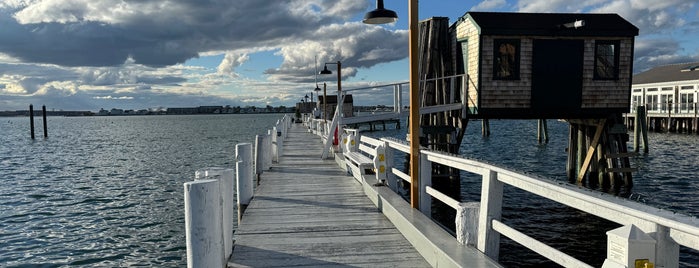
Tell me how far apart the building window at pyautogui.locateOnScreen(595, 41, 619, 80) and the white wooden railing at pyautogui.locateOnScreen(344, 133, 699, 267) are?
13390 mm

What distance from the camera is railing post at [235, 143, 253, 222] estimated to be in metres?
8.25

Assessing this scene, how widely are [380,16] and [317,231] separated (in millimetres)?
3652

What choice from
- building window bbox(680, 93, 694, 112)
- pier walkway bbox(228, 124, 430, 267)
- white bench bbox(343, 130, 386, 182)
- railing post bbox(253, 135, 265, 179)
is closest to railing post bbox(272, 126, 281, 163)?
railing post bbox(253, 135, 265, 179)

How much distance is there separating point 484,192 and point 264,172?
8681 millimetres

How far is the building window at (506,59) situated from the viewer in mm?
16656

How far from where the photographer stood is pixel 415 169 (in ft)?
21.2

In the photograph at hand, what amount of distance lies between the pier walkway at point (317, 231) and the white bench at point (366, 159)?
353 millimetres

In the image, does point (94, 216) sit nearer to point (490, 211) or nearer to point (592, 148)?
point (490, 211)

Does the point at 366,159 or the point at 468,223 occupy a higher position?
the point at 366,159

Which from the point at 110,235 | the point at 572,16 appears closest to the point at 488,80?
the point at 572,16

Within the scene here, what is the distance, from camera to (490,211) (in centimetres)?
439

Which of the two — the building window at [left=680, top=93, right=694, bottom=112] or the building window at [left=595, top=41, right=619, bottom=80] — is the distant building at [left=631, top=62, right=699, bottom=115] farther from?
the building window at [left=595, top=41, right=619, bottom=80]

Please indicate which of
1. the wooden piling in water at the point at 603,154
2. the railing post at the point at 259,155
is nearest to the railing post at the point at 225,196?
the railing post at the point at 259,155

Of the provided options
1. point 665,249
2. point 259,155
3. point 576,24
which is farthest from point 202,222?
point 576,24
